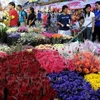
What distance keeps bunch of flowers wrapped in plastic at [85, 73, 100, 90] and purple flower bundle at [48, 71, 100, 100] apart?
5.4 inches

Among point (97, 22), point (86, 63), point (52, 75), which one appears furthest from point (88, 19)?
point (52, 75)

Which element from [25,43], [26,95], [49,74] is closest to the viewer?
[26,95]

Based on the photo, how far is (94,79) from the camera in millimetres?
4230

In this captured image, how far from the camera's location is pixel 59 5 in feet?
63.8

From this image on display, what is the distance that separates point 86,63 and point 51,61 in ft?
1.71

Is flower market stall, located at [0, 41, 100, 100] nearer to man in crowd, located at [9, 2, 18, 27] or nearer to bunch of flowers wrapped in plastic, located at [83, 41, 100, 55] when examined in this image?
bunch of flowers wrapped in plastic, located at [83, 41, 100, 55]

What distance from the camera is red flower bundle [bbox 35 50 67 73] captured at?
4.50m

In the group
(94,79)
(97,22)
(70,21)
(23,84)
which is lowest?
(97,22)

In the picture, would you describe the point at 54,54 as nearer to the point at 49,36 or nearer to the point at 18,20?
the point at 49,36

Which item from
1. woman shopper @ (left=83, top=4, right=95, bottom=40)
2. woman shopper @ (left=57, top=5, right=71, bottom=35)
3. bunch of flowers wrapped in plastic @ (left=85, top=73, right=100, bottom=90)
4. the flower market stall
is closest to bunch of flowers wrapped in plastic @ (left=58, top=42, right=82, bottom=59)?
the flower market stall

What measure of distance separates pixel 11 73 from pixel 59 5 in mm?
15949

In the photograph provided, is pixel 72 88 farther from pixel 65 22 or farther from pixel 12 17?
pixel 12 17

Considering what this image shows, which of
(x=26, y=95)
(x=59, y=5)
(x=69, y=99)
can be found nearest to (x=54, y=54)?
(x=69, y=99)

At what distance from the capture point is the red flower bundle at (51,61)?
450cm
